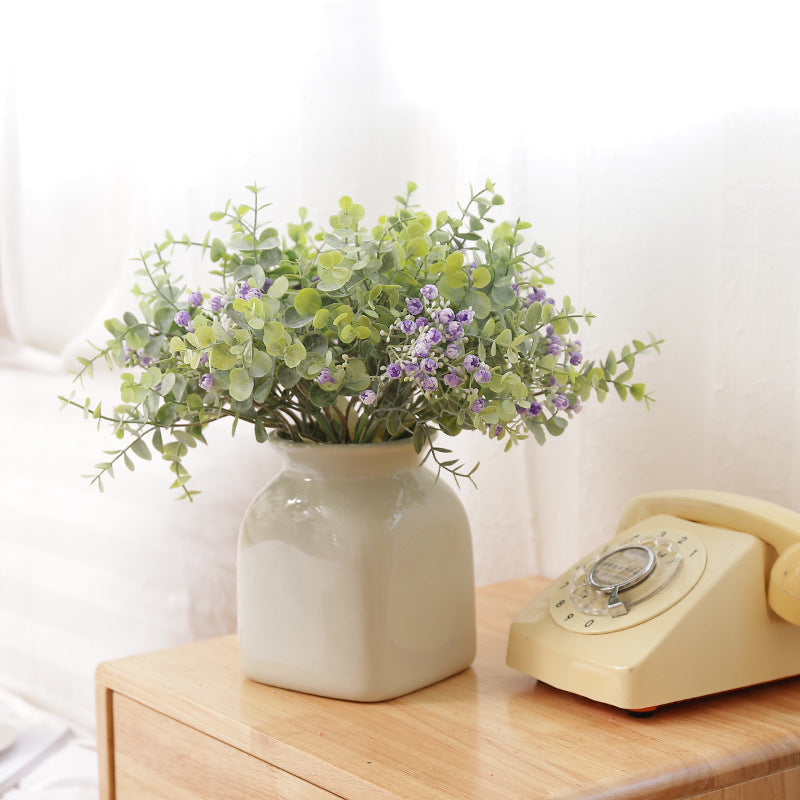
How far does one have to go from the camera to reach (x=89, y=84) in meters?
1.25

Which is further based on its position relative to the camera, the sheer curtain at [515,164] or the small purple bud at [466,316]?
the sheer curtain at [515,164]

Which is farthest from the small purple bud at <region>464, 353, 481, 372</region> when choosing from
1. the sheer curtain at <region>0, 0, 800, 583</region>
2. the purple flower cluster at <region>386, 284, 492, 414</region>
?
the sheer curtain at <region>0, 0, 800, 583</region>

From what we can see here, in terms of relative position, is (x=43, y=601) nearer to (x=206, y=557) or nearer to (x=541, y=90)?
A: (x=206, y=557)

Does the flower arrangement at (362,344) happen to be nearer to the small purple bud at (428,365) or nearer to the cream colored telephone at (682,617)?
the small purple bud at (428,365)

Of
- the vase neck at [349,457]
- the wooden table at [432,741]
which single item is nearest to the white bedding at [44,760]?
the wooden table at [432,741]

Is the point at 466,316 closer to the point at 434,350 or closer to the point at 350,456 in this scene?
the point at 434,350

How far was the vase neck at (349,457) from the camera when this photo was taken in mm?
779

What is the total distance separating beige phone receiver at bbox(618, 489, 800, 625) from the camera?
0.75 metres

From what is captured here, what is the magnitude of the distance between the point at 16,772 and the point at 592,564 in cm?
69

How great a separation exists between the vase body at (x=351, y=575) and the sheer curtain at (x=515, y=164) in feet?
0.99

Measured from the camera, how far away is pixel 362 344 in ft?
2.41

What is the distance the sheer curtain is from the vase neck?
320 mm

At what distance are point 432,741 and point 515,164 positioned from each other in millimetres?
618

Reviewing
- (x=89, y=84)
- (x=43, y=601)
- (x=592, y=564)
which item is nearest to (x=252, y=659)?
(x=592, y=564)
